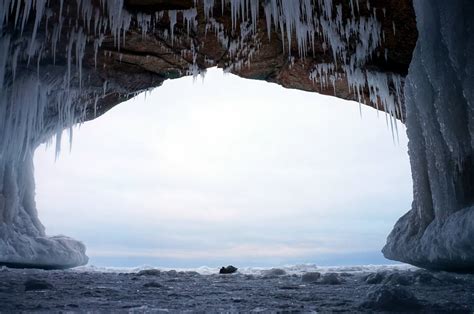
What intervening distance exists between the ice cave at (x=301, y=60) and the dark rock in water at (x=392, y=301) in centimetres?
215

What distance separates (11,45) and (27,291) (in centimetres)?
415

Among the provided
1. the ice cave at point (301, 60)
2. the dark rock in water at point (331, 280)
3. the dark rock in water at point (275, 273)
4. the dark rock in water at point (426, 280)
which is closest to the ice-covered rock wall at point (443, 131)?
the ice cave at point (301, 60)

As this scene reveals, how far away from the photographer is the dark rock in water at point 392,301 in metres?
3.00

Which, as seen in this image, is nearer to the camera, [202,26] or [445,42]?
[445,42]

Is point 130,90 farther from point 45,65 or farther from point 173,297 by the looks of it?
point 173,297

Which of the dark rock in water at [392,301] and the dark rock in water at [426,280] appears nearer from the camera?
the dark rock in water at [392,301]

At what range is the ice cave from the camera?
5.33 m

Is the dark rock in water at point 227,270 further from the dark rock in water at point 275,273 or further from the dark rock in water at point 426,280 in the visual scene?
the dark rock in water at point 426,280

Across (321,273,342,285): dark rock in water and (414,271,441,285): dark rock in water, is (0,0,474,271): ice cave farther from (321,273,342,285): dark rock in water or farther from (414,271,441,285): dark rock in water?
(321,273,342,285): dark rock in water

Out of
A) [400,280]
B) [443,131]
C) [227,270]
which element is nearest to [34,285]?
[400,280]

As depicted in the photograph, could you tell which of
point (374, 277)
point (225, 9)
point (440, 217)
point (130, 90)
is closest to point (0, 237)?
point (130, 90)

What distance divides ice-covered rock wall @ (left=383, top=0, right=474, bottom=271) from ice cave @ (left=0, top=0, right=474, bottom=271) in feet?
0.05

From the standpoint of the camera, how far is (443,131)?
217 inches

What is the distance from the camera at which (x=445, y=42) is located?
519 cm
